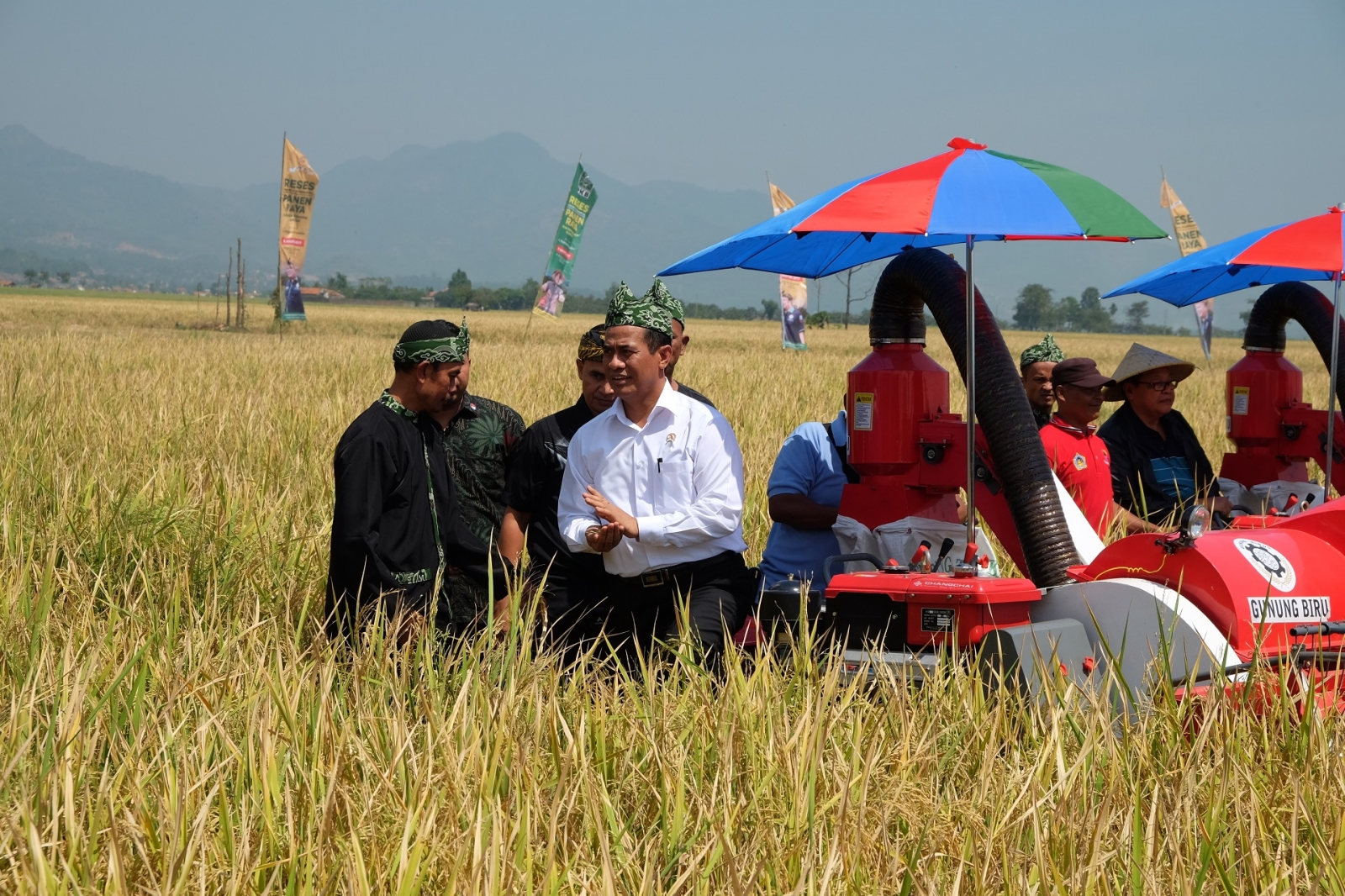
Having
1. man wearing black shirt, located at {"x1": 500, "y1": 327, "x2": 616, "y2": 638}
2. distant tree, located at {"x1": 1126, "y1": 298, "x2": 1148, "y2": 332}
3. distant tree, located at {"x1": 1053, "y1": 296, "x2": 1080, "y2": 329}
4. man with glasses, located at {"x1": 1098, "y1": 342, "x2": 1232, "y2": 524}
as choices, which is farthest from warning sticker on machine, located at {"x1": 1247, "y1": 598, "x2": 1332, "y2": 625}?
distant tree, located at {"x1": 1053, "y1": 296, "x2": 1080, "y2": 329}

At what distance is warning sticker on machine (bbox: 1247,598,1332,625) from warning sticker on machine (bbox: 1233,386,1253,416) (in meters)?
2.78

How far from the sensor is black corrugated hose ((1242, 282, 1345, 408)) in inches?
214

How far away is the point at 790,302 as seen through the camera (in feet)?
87.2

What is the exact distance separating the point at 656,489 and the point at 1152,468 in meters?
3.30

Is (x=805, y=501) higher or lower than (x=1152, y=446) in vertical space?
lower

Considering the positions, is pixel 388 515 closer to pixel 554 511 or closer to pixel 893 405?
pixel 554 511

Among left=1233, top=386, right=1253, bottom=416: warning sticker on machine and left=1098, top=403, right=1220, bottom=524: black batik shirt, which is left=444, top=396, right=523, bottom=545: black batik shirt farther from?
left=1233, top=386, right=1253, bottom=416: warning sticker on machine

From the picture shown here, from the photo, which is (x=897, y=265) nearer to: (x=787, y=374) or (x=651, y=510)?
(x=651, y=510)

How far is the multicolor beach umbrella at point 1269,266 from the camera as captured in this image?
170 inches

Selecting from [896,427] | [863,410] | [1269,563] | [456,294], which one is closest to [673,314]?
[863,410]

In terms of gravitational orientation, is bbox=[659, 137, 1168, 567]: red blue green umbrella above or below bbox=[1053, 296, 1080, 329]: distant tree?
below

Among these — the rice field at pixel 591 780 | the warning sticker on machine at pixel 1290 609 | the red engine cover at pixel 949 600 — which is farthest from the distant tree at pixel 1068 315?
the rice field at pixel 591 780

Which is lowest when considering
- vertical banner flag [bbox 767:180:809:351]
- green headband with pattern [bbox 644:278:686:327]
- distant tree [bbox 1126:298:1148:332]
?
green headband with pattern [bbox 644:278:686:327]

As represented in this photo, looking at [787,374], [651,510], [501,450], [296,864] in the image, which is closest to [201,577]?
[501,450]
